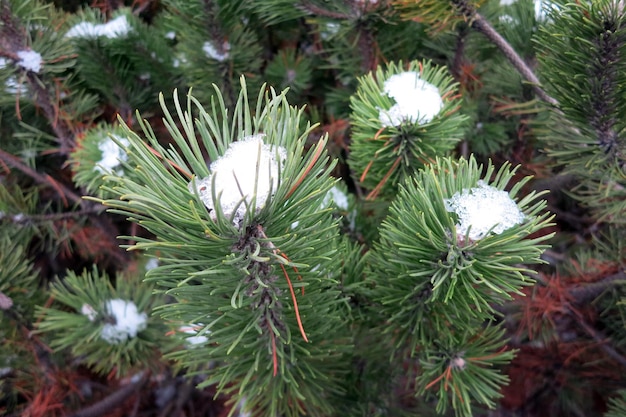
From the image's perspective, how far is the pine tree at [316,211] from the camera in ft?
1.51

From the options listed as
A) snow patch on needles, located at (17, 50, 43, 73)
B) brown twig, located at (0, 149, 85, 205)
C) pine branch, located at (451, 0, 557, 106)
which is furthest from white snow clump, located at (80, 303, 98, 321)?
pine branch, located at (451, 0, 557, 106)

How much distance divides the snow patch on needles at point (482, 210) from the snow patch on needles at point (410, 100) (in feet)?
0.51

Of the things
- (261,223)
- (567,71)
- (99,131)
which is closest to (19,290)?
(99,131)

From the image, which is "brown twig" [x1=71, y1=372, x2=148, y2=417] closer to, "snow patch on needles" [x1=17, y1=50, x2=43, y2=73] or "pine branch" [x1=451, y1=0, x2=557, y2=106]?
"snow patch on needles" [x1=17, y1=50, x2=43, y2=73]

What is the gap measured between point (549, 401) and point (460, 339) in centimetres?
68

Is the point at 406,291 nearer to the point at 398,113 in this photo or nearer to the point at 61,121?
the point at 398,113

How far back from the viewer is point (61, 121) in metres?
0.92

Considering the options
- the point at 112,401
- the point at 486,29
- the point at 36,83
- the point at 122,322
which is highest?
the point at 486,29

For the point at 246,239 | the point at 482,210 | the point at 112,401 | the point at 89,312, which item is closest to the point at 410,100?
the point at 482,210

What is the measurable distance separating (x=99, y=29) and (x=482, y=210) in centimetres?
81

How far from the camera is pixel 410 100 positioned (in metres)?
0.65

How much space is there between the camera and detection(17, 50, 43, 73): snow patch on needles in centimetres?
83

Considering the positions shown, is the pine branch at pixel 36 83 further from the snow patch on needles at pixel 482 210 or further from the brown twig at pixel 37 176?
the snow patch on needles at pixel 482 210

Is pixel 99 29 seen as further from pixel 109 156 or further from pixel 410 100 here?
pixel 410 100
